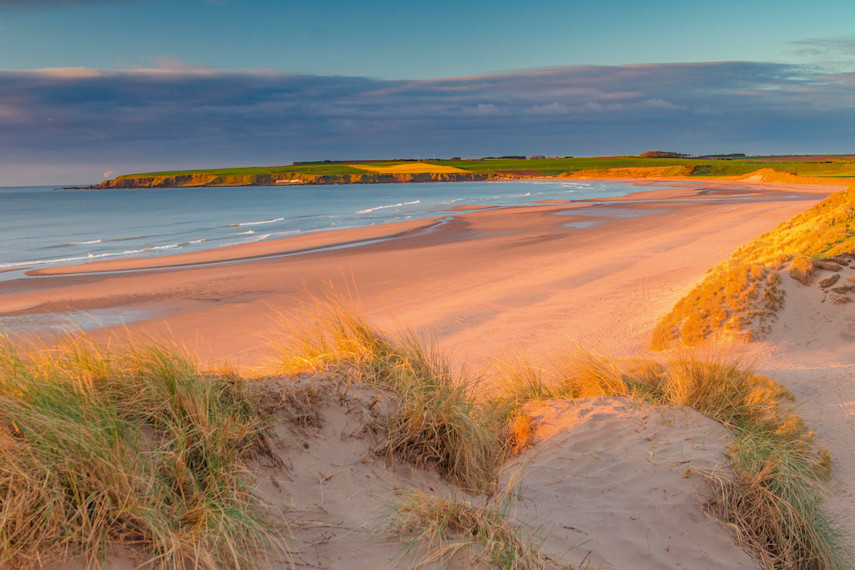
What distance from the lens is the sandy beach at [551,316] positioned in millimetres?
3590

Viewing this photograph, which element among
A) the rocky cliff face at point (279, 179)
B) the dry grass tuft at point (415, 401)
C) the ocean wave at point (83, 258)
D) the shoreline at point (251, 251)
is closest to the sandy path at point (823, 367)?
the dry grass tuft at point (415, 401)

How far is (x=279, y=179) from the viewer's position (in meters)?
170

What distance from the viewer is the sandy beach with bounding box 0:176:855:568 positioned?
3.59 m

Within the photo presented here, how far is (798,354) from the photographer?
7742mm

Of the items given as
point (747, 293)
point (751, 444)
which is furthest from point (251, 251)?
point (751, 444)

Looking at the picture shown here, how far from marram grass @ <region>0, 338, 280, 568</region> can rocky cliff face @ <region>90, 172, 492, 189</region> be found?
144 metres

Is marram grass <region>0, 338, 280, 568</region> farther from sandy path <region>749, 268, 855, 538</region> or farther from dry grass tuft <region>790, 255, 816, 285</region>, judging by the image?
dry grass tuft <region>790, 255, 816, 285</region>

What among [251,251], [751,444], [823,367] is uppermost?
[751,444]

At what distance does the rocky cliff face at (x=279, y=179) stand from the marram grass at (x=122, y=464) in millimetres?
143938

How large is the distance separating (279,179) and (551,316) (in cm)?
16961

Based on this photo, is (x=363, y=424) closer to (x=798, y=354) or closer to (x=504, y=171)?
(x=798, y=354)

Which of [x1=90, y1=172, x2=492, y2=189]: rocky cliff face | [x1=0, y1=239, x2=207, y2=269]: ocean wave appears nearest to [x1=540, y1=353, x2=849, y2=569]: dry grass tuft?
[x1=0, y1=239, x2=207, y2=269]: ocean wave

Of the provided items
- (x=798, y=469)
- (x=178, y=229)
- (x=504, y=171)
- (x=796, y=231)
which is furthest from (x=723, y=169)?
(x=798, y=469)

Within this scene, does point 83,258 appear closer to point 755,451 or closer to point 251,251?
point 251,251
